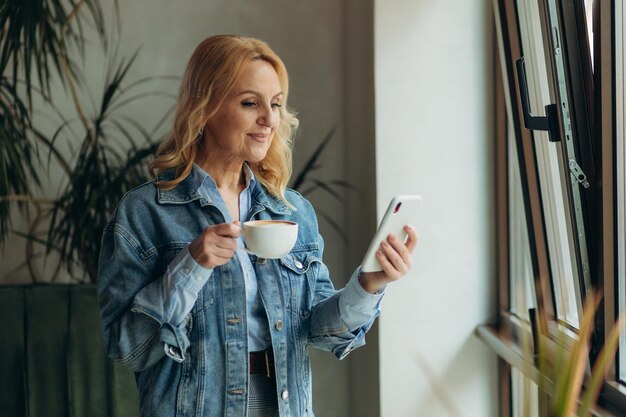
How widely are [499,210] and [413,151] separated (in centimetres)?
37

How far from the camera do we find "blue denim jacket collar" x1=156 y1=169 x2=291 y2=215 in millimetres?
1791

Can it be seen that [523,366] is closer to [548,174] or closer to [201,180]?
[548,174]

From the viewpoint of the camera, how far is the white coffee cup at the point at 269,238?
158cm

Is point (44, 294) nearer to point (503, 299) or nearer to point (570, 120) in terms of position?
point (503, 299)

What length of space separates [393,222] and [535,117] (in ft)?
2.23

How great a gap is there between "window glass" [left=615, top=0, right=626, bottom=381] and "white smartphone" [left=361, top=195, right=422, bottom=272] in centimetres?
54

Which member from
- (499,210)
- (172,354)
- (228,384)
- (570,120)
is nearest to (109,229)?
(172,354)

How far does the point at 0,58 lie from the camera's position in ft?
9.73

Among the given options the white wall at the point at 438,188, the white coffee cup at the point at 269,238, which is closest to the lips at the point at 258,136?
the white coffee cup at the point at 269,238

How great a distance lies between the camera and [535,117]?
212 centimetres

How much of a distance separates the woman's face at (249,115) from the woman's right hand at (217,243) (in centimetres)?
27

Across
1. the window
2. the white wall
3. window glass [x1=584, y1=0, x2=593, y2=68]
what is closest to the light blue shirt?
the window

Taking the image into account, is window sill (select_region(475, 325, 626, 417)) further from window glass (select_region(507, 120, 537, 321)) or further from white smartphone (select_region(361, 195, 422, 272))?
white smartphone (select_region(361, 195, 422, 272))

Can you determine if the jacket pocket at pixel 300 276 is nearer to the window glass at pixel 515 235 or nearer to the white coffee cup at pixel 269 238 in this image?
the white coffee cup at pixel 269 238
